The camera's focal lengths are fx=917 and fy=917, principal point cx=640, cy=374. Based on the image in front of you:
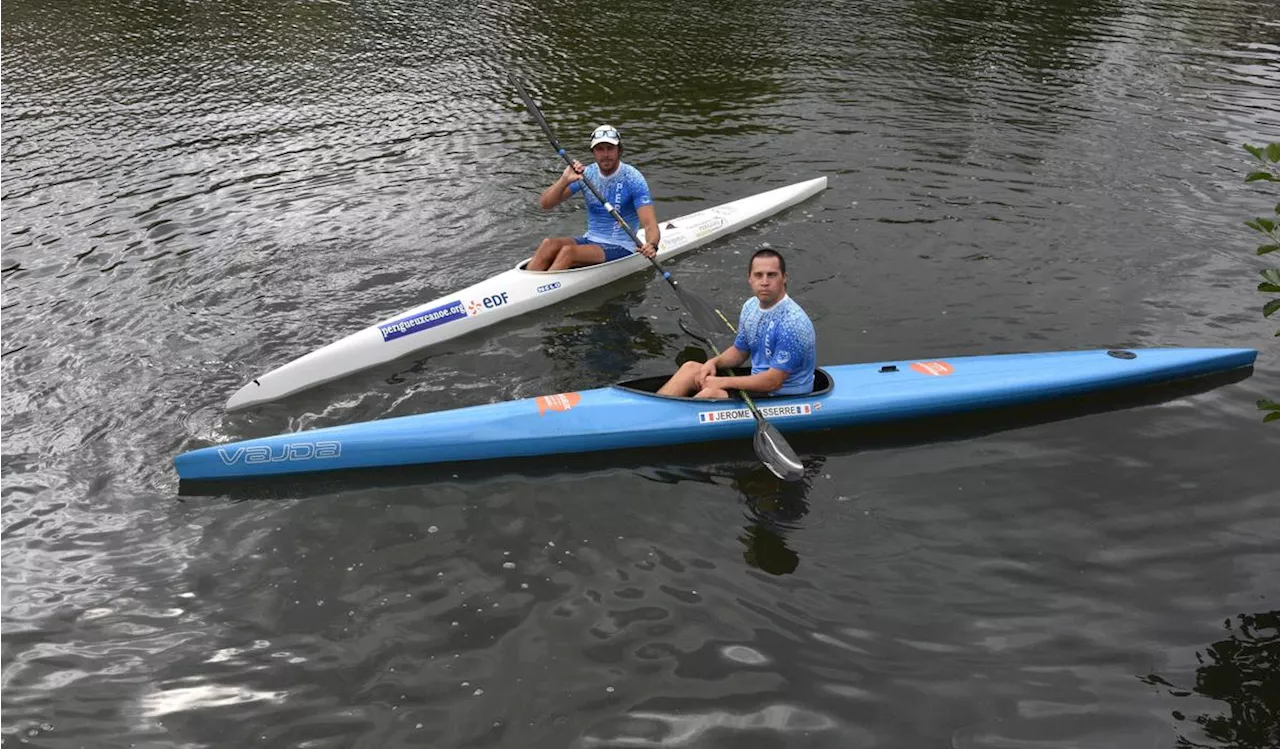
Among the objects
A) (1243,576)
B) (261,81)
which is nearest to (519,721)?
(1243,576)

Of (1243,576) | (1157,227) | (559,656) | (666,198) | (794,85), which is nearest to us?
(559,656)

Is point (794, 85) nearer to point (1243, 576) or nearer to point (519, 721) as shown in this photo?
point (1243, 576)

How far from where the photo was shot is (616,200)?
1023 centimetres

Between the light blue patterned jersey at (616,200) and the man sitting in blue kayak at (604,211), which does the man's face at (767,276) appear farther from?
the light blue patterned jersey at (616,200)

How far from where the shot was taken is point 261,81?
1853cm

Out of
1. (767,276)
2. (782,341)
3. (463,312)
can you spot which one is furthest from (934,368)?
(463,312)

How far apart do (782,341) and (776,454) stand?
978mm

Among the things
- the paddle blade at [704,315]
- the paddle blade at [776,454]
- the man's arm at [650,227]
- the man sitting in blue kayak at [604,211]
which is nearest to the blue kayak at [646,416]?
the paddle blade at [776,454]

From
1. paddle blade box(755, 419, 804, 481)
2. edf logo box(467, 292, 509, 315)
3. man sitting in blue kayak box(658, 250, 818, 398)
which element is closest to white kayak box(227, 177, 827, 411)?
edf logo box(467, 292, 509, 315)

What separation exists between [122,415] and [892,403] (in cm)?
665

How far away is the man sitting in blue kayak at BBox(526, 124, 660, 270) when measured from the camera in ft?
32.4

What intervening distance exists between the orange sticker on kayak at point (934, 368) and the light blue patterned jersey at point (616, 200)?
11.5 feet

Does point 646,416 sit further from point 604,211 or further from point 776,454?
point 604,211

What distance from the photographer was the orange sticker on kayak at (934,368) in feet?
26.5
